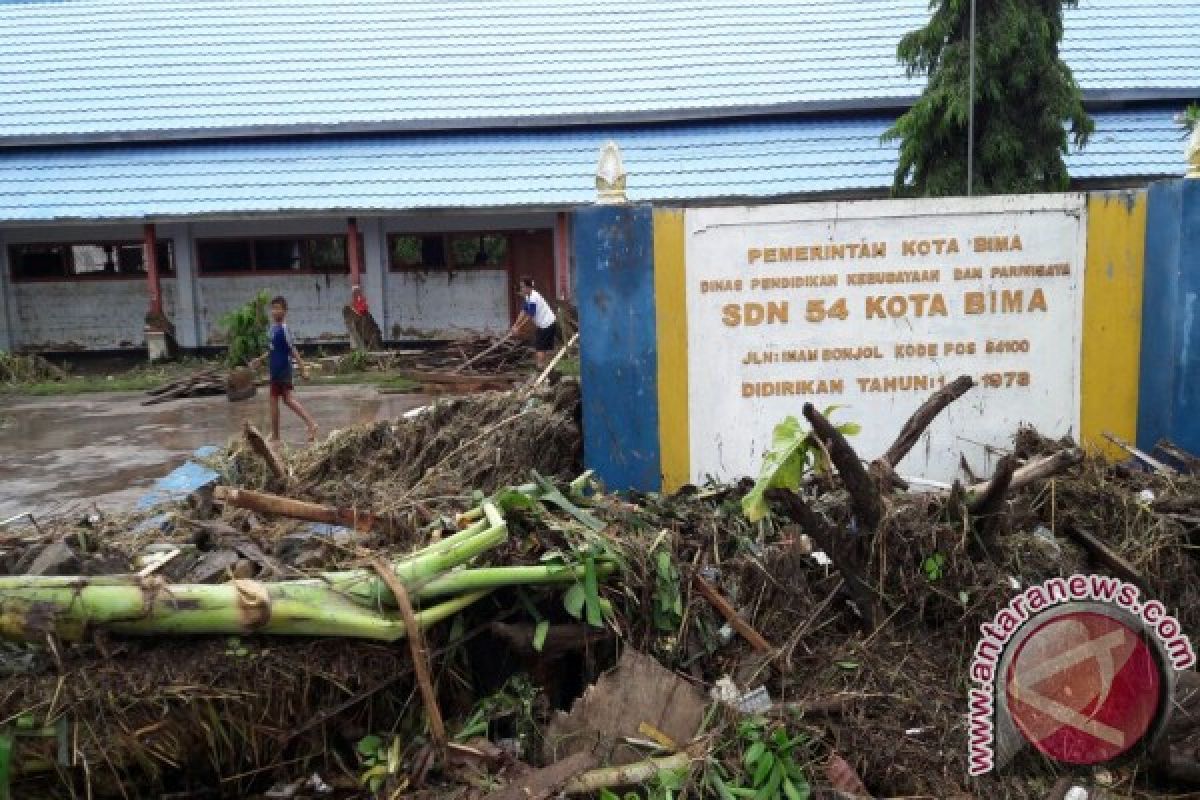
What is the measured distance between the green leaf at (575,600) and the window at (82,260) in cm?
1768

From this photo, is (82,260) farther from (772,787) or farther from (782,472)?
(772,787)

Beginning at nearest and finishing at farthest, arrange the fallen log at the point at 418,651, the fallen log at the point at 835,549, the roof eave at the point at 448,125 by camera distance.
Answer: the fallen log at the point at 418,651 → the fallen log at the point at 835,549 → the roof eave at the point at 448,125

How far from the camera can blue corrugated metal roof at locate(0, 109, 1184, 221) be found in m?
16.7

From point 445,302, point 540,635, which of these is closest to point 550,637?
point 540,635

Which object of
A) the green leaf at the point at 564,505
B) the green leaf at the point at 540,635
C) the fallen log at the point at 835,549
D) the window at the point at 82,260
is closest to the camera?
the green leaf at the point at 540,635

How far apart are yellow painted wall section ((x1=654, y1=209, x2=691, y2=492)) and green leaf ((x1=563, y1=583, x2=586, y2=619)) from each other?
2.02 metres

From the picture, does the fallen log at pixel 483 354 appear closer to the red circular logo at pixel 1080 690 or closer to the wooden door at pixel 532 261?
the wooden door at pixel 532 261

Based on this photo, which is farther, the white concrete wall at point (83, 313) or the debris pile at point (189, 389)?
the white concrete wall at point (83, 313)

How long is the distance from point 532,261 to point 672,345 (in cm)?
1353

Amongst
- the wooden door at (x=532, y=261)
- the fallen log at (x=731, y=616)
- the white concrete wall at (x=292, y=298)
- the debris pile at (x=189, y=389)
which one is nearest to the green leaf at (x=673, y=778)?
the fallen log at (x=731, y=616)

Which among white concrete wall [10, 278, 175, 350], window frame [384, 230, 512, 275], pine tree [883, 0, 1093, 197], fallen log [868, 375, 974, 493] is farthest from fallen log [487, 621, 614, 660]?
white concrete wall [10, 278, 175, 350]

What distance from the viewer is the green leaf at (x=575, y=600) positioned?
3.68 meters

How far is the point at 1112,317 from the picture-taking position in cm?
566

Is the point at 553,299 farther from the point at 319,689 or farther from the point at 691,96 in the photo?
the point at 319,689
